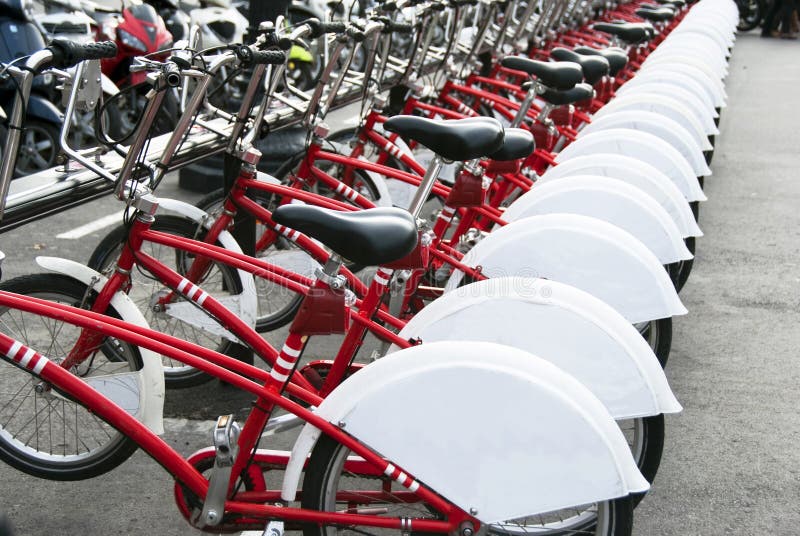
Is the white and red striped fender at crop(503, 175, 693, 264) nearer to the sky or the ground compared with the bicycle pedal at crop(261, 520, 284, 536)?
nearer to the sky

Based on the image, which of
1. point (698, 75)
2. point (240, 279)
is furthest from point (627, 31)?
point (240, 279)

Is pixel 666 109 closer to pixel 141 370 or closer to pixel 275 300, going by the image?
pixel 275 300

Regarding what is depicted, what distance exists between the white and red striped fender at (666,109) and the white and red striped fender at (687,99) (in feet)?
0.53

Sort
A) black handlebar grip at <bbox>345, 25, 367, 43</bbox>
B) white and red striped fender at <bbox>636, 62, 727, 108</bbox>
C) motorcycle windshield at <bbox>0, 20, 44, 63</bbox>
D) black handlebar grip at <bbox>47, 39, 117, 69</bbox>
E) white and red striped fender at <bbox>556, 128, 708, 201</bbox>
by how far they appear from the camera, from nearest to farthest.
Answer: black handlebar grip at <bbox>47, 39, 117, 69</bbox> < black handlebar grip at <bbox>345, 25, 367, 43</bbox> < white and red striped fender at <bbox>556, 128, 708, 201</bbox> < motorcycle windshield at <bbox>0, 20, 44, 63</bbox> < white and red striped fender at <bbox>636, 62, 727, 108</bbox>

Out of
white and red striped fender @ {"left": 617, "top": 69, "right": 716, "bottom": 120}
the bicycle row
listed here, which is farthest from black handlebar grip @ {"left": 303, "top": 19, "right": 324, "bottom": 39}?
white and red striped fender @ {"left": 617, "top": 69, "right": 716, "bottom": 120}

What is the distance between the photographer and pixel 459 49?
7469 millimetres

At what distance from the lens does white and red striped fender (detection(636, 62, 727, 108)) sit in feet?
22.3

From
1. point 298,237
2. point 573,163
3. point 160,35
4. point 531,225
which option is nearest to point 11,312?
point 298,237

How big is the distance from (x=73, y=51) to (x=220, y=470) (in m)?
A: 1.23

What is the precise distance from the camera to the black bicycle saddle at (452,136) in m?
3.07

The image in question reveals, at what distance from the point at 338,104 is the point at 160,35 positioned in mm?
2340

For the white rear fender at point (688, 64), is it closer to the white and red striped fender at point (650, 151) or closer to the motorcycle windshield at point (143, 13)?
the white and red striped fender at point (650, 151)

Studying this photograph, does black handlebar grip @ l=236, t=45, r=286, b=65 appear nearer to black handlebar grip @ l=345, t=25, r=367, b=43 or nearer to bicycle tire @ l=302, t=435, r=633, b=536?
black handlebar grip @ l=345, t=25, r=367, b=43

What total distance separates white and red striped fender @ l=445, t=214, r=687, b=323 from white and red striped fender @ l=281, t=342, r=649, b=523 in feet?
3.33
